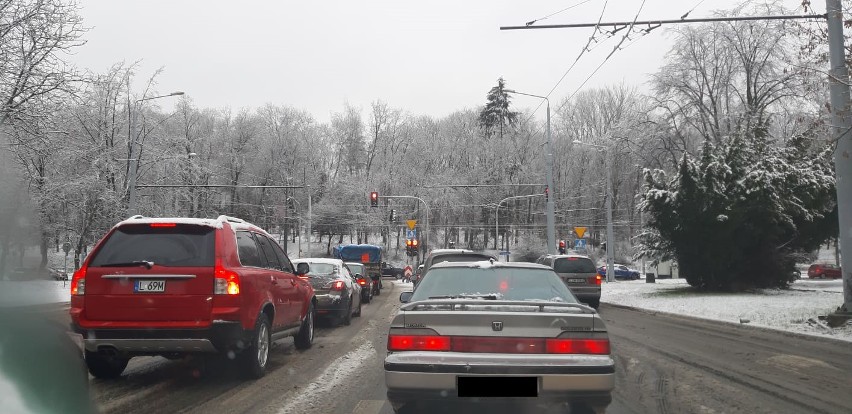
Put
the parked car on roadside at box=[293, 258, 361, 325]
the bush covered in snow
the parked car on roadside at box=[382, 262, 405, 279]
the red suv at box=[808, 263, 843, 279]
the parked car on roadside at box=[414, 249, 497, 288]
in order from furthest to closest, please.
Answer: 1. the parked car on roadside at box=[382, 262, 405, 279]
2. the red suv at box=[808, 263, 843, 279]
3. the bush covered in snow
4. the parked car on roadside at box=[293, 258, 361, 325]
5. the parked car on roadside at box=[414, 249, 497, 288]

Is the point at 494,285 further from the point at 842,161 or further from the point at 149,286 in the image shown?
the point at 842,161

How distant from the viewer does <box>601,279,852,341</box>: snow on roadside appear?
1327 centimetres

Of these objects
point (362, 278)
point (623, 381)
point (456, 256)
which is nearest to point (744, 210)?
point (362, 278)

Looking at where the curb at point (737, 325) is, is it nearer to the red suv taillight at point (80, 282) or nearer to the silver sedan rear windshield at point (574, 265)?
the silver sedan rear windshield at point (574, 265)

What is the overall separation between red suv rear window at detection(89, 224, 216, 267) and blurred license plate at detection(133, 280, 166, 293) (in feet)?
0.67

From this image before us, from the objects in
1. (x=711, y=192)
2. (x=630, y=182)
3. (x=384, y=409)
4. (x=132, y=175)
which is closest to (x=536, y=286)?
(x=384, y=409)

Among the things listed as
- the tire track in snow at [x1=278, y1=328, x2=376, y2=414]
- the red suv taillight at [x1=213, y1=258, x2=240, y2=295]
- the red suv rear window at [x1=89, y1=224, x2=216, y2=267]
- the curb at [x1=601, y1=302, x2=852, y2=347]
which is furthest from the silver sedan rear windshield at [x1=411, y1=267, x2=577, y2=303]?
the curb at [x1=601, y1=302, x2=852, y2=347]

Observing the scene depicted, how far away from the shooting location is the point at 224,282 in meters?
6.85

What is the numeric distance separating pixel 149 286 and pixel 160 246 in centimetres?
45

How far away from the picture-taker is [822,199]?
23219mm

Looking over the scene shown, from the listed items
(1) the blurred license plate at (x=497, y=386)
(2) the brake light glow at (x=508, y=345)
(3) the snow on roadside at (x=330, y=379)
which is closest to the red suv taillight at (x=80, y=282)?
(3) the snow on roadside at (x=330, y=379)

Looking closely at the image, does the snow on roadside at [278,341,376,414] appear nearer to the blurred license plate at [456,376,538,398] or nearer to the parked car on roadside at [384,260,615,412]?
the parked car on roadside at [384,260,615,412]

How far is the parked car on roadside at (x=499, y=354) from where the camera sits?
4.71m

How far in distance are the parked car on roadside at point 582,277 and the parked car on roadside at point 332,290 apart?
8.44 metres
